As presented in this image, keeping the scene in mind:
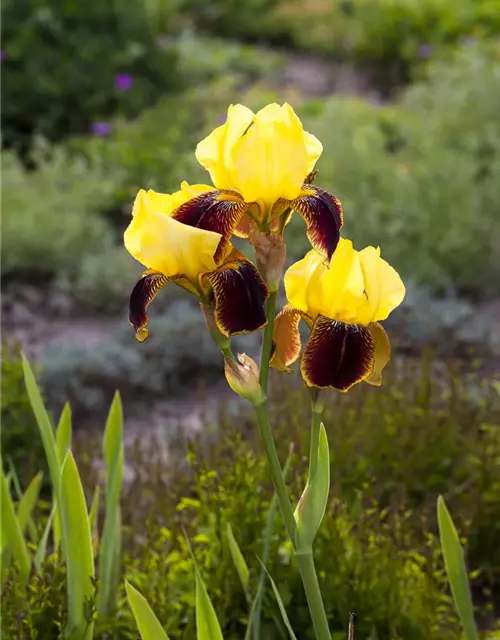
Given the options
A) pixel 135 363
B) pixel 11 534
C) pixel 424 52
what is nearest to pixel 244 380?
pixel 11 534

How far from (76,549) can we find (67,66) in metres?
5.37

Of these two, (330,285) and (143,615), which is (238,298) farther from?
(143,615)

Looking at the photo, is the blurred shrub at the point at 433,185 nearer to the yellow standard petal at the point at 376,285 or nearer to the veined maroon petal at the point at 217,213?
the yellow standard petal at the point at 376,285

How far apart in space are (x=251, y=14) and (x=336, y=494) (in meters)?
8.94

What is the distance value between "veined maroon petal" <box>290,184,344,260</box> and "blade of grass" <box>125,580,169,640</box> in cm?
59

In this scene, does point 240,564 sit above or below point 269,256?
below

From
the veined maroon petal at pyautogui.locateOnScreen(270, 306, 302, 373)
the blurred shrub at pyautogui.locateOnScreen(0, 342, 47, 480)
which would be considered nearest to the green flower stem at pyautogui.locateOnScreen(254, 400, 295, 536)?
the veined maroon petal at pyautogui.locateOnScreen(270, 306, 302, 373)

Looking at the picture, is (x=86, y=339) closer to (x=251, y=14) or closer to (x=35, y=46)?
(x=35, y=46)

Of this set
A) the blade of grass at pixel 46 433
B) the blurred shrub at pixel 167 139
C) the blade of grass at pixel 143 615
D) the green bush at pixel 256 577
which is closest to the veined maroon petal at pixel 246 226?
the blade of grass at pixel 143 615

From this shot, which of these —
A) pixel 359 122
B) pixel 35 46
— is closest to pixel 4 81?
pixel 35 46

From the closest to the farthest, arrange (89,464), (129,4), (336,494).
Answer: (336,494) < (89,464) < (129,4)

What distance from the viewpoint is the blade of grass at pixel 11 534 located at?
1801 millimetres

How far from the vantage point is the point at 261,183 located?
3.78 ft

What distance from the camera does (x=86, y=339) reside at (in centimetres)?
400
